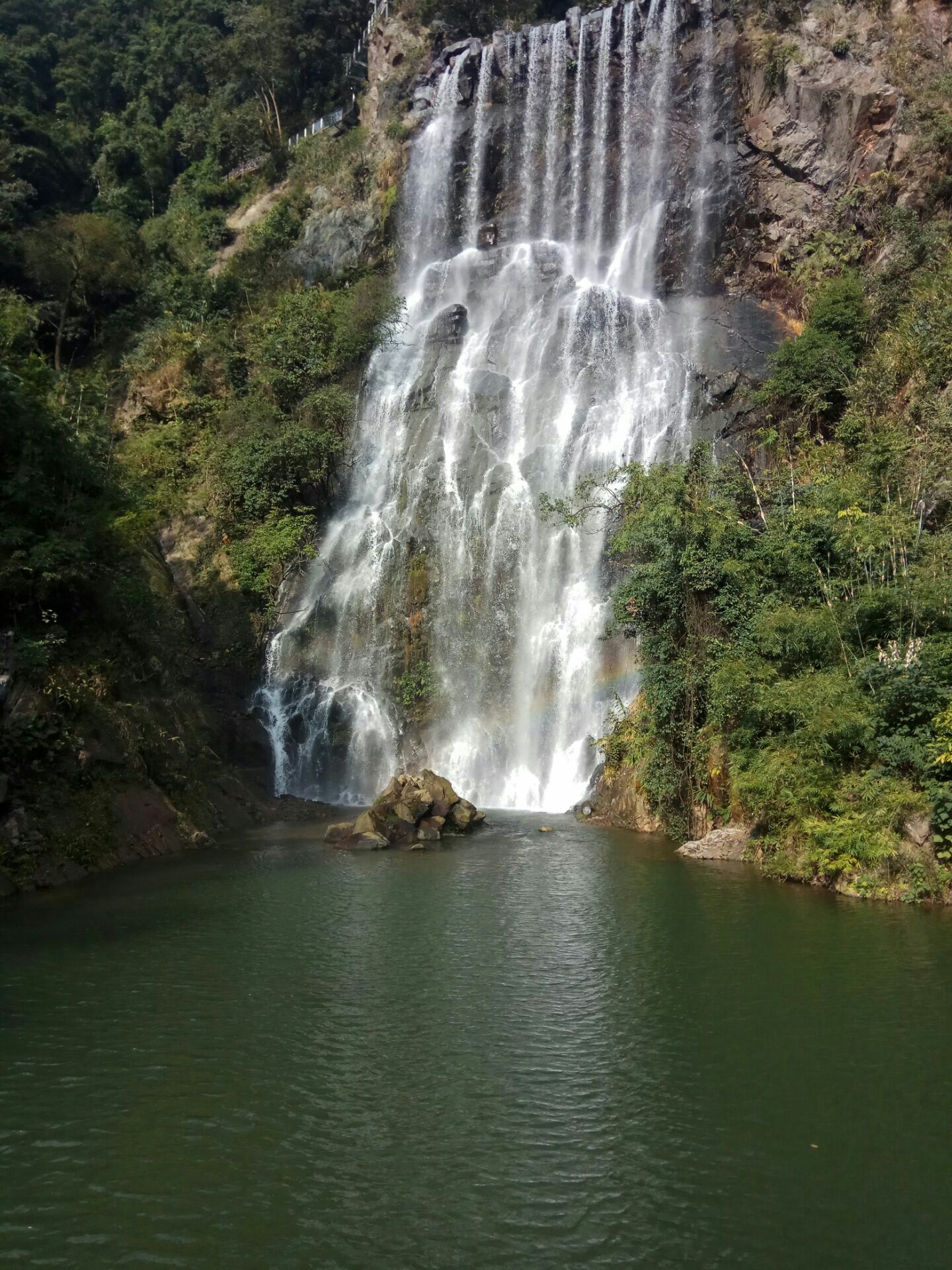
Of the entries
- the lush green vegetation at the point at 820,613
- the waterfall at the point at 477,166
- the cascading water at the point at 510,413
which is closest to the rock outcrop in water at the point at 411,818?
the lush green vegetation at the point at 820,613

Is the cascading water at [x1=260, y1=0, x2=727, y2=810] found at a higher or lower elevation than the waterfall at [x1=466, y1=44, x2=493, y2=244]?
lower

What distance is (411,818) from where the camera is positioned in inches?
820

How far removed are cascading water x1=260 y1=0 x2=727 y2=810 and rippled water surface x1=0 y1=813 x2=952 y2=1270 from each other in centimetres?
1336

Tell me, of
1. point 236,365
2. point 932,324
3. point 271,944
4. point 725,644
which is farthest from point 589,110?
point 271,944

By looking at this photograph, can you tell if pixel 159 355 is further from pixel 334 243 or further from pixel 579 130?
pixel 579 130

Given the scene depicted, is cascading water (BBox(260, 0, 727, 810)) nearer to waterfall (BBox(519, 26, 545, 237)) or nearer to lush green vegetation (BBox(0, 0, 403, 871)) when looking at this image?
waterfall (BBox(519, 26, 545, 237))

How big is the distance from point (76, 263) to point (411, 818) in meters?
34.4

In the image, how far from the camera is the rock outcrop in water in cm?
2008

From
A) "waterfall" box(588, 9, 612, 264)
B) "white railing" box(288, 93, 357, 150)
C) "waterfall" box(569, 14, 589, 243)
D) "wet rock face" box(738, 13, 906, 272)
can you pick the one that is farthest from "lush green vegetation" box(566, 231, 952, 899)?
"white railing" box(288, 93, 357, 150)

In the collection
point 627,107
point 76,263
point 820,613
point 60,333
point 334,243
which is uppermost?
point 627,107

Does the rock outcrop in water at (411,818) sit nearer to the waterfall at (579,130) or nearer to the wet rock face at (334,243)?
the wet rock face at (334,243)

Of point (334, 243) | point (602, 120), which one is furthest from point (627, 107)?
point (334, 243)

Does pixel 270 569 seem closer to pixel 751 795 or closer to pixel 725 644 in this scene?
pixel 725 644

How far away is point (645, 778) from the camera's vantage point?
2066cm
